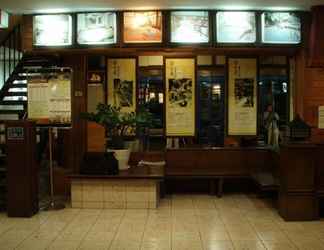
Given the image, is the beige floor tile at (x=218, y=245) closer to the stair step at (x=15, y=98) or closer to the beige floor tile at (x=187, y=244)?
the beige floor tile at (x=187, y=244)

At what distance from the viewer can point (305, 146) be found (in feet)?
17.9

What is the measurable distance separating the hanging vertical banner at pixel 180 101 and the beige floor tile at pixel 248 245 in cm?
312

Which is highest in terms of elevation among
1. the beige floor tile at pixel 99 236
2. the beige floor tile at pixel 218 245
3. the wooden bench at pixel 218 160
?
the wooden bench at pixel 218 160

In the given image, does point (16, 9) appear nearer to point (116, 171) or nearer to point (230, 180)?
point (116, 171)

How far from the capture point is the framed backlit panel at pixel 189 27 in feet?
21.5

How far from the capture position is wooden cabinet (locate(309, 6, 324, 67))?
6395 mm

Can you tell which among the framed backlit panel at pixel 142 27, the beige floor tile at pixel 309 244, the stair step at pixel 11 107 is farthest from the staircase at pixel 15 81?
the beige floor tile at pixel 309 244

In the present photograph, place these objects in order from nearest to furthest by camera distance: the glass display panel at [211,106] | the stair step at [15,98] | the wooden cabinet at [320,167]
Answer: the wooden cabinet at [320,167] → the glass display panel at [211,106] → the stair step at [15,98]

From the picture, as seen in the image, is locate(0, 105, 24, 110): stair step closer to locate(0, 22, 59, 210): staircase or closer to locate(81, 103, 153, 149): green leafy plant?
locate(0, 22, 59, 210): staircase

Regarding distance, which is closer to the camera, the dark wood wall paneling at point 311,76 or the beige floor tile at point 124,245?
the beige floor tile at point 124,245

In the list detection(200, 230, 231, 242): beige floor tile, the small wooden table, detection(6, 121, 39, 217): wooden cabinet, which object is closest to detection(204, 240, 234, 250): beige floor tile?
detection(200, 230, 231, 242): beige floor tile

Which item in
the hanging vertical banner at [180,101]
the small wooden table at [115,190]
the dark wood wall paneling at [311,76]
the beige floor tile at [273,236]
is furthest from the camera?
→ the hanging vertical banner at [180,101]

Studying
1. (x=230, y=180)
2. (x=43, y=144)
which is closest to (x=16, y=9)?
(x=43, y=144)

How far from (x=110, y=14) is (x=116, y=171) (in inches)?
102
